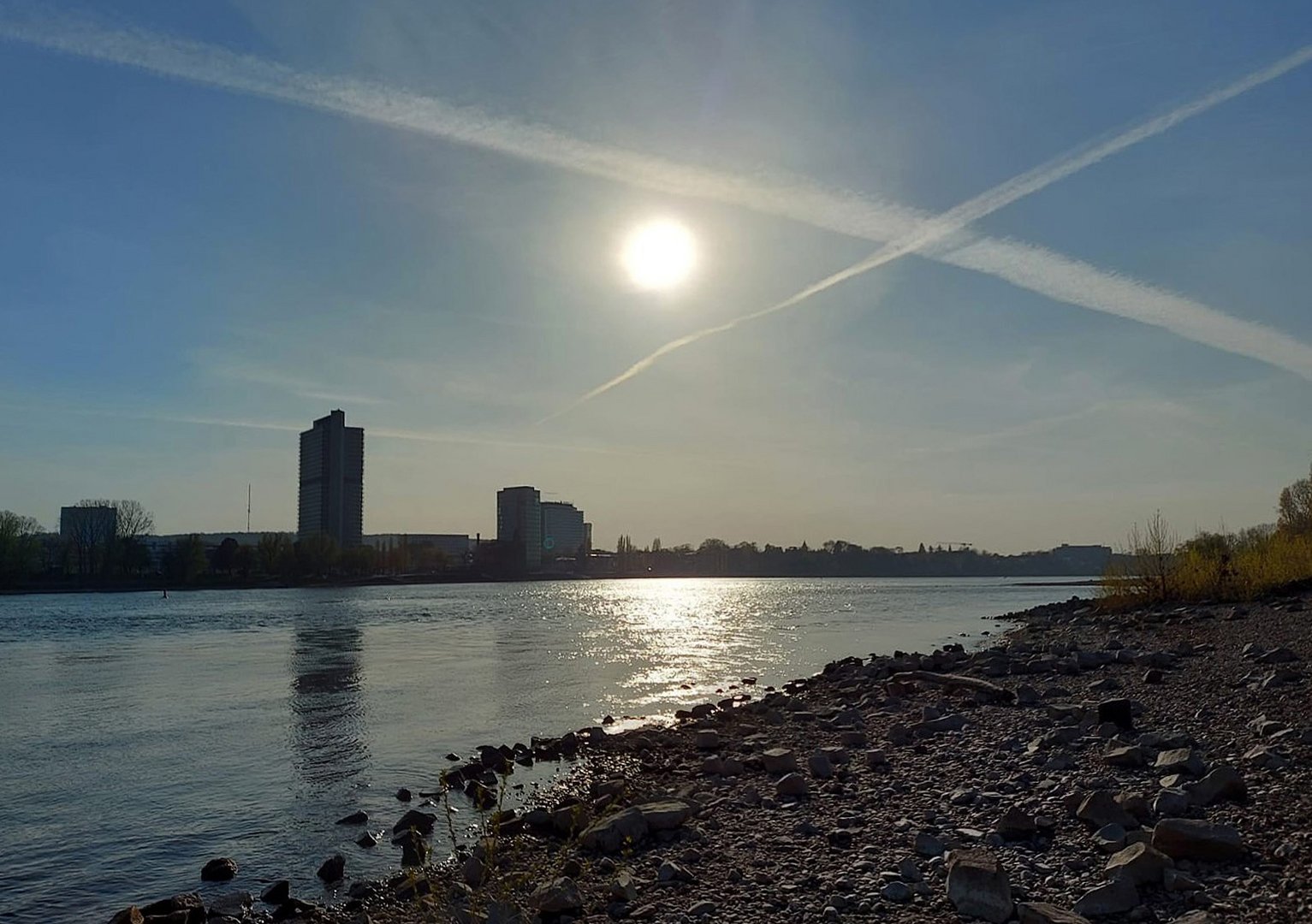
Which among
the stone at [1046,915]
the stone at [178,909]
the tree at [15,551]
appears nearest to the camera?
the stone at [1046,915]

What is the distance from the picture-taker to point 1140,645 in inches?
1027

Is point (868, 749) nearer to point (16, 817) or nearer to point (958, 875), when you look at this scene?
point (958, 875)

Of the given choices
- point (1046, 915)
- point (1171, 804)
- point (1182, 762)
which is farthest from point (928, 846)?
point (1182, 762)

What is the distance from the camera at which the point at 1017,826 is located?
8.83 m

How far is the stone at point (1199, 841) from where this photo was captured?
7.52 m

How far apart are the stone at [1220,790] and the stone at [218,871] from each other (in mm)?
11298

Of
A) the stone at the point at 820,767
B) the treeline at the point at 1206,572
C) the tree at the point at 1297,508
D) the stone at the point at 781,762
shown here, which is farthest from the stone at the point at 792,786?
the tree at the point at 1297,508

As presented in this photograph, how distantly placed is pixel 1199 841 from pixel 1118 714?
6198 mm

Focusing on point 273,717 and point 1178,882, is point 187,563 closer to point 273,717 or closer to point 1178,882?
point 273,717

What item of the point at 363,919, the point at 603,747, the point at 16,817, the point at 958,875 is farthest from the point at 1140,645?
the point at 16,817

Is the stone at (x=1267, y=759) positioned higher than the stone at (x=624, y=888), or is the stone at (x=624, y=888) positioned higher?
the stone at (x=1267, y=759)

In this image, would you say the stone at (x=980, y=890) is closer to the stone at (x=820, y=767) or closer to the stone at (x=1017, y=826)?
the stone at (x=1017, y=826)

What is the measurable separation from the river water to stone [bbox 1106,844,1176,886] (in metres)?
8.63

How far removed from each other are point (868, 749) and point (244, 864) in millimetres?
9249
